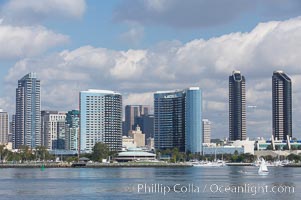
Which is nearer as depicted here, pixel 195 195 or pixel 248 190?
pixel 195 195

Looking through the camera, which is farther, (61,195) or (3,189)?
(3,189)

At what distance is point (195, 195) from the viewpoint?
89875 millimetres

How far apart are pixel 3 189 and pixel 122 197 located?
80.7ft

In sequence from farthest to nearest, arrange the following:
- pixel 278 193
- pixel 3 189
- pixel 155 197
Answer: pixel 3 189 → pixel 278 193 → pixel 155 197

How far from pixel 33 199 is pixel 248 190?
96.1 feet

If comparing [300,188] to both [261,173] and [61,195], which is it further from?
[261,173]

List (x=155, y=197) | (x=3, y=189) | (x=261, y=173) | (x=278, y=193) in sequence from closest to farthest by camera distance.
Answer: (x=155, y=197) < (x=278, y=193) < (x=3, y=189) < (x=261, y=173)

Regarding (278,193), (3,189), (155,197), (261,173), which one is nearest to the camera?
(155,197)

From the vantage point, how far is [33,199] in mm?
85625

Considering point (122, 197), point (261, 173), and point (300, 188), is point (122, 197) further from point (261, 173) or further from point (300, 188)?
point (261, 173)

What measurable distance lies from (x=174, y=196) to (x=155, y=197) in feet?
10.1

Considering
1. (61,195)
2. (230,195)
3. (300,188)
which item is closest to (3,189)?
(61,195)

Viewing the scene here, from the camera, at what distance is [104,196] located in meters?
89.5

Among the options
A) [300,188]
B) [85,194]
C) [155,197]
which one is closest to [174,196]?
[155,197]
